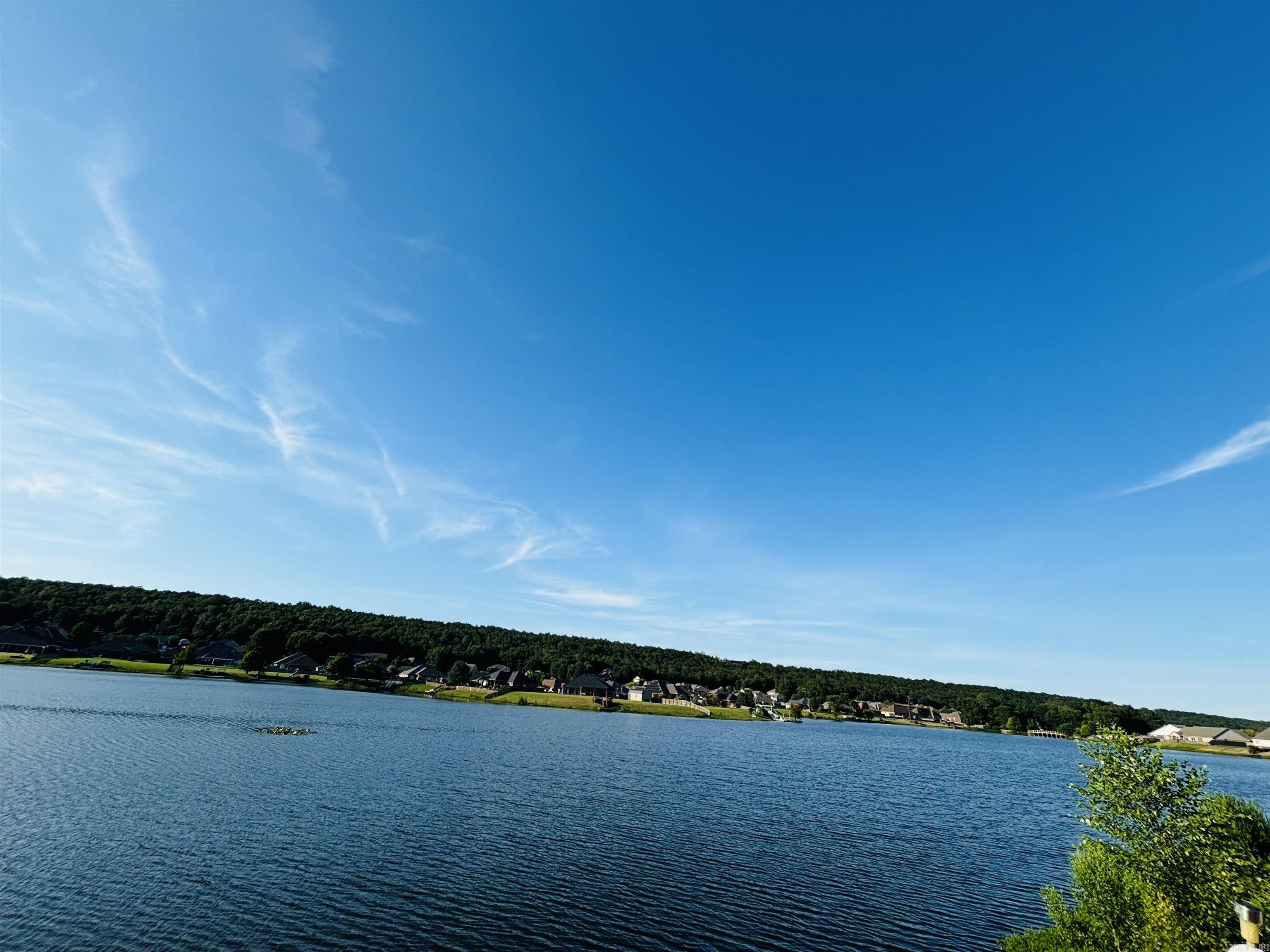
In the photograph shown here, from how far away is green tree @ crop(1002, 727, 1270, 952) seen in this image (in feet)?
73.6

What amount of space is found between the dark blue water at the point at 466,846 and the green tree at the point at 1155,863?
7.04 metres

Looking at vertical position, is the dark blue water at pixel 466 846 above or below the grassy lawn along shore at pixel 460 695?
above

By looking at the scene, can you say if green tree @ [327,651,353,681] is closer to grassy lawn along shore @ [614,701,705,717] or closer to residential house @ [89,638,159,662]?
residential house @ [89,638,159,662]

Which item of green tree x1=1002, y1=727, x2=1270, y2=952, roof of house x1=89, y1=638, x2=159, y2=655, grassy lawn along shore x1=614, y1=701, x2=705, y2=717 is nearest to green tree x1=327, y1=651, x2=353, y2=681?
roof of house x1=89, y1=638, x2=159, y2=655

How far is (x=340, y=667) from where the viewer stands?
187 meters

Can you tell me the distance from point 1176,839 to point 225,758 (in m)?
74.3

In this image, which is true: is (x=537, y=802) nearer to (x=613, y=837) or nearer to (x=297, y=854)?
(x=613, y=837)

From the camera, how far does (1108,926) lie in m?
25.9

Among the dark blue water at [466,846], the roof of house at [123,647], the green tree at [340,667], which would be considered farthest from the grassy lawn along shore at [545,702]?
the roof of house at [123,647]

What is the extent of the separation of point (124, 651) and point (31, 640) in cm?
2329

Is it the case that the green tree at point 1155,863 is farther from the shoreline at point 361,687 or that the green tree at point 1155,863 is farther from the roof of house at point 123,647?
the roof of house at point 123,647

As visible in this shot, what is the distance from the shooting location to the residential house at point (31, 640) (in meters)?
178

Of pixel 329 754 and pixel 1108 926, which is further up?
pixel 1108 926

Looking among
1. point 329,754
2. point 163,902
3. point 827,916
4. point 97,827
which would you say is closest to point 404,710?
point 329,754
